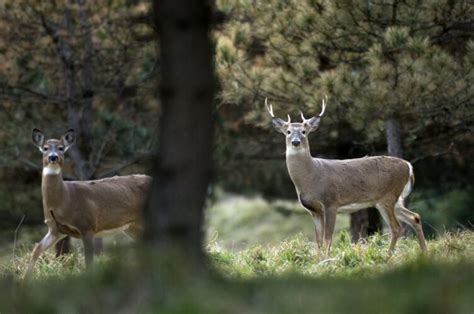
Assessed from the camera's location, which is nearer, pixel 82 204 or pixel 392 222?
pixel 82 204

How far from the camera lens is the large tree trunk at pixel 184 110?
17.3ft

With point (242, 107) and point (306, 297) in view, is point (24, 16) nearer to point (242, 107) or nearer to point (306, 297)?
point (242, 107)

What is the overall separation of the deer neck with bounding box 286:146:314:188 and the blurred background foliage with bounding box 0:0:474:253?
207cm

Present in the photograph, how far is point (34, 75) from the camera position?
54.6ft

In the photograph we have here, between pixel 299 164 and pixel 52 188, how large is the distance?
8.98ft

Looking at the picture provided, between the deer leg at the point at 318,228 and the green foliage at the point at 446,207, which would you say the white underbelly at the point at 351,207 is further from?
the green foliage at the point at 446,207

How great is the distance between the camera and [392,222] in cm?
1050

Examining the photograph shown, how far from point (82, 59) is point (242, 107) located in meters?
2.75

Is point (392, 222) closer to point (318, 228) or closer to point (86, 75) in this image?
point (318, 228)

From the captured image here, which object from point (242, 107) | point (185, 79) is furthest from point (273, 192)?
point (185, 79)

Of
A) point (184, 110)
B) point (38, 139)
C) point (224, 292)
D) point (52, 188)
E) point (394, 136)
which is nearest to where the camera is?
point (224, 292)

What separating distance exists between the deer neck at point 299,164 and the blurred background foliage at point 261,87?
2.07 m

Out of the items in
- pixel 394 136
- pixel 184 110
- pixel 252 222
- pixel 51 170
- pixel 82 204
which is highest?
pixel 184 110

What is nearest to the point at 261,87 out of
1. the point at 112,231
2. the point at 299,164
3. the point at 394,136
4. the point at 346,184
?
the point at 394,136
